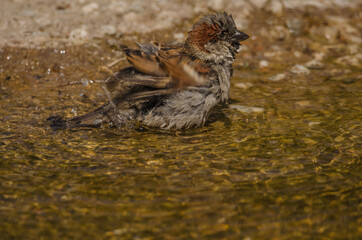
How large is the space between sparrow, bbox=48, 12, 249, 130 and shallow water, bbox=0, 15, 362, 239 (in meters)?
0.16

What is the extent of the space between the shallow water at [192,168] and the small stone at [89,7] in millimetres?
1792

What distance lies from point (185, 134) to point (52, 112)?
1.62m

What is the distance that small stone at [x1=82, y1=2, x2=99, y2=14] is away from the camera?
8.11 metres

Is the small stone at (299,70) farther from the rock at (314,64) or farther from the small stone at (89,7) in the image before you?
the small stone at (89,7)

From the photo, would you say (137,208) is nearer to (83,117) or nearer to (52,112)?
(83,117)

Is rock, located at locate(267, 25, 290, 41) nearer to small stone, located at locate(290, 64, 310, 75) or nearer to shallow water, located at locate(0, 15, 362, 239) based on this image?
small stone, located at locate(290, 64, 310, 75)

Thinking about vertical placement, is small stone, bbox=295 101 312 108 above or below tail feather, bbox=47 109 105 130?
above

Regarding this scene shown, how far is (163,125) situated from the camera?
5344 millimetres

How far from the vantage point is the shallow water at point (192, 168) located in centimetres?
341

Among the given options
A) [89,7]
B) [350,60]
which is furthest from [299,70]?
[89,7]

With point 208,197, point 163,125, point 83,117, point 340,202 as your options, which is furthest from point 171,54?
point 340,202

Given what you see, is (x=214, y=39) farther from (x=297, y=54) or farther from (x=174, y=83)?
(x=297, y=54)

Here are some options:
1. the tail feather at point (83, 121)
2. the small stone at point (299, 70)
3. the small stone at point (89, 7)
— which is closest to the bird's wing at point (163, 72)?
the tail feather at point (83, 121)

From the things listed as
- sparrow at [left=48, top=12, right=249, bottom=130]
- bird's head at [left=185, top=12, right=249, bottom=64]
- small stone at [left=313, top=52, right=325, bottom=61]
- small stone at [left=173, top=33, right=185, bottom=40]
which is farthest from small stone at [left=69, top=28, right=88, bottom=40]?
small stone at [left=313, top=52, right=325, bottom=61]
